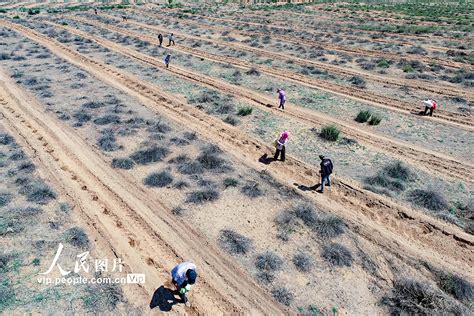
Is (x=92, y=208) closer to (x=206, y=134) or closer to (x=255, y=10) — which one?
(x=206, y=134)

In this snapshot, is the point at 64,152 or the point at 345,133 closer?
the point at 64,152

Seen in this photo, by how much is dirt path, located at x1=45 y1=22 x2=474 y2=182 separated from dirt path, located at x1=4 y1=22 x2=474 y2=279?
3.85 meters

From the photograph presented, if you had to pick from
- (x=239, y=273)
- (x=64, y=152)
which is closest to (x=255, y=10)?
(x=64, y=152)

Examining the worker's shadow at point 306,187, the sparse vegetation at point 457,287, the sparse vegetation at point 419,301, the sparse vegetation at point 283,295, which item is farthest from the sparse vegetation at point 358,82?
the sparse vegetation at point 283,295

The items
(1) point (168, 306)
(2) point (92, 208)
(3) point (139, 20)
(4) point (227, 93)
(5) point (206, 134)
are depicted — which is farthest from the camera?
(3) point (139, 20)

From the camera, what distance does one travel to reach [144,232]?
1173cm

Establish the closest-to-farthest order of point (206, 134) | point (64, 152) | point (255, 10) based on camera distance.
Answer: point (64, 152), point (206, 134), point (255, 10)

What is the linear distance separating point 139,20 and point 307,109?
142ft

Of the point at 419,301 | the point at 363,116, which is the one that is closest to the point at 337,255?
the point at 419,301

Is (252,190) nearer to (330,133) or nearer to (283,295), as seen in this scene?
(283,295)

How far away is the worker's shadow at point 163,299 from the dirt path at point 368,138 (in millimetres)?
11996

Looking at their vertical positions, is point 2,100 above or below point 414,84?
below

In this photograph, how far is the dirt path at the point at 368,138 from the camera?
15.8m

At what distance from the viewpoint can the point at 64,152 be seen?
16344 mm
